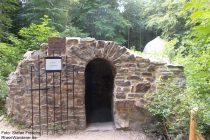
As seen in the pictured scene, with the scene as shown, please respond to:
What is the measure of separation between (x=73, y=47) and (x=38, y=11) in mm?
7913

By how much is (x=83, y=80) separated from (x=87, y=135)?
109 cm

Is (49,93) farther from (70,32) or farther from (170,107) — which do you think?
(70,32)

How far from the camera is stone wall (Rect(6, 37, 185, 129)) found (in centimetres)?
543

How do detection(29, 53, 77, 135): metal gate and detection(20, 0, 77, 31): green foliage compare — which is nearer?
detection(29, 53, 77, 135): metal gate

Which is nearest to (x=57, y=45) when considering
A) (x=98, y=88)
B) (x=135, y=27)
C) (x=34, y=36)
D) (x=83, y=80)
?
(x=83, y=80)

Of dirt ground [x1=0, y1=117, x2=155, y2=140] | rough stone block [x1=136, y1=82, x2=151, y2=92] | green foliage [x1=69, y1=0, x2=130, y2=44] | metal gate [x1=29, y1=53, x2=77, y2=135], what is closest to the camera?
dirt ground [x1=0, y1=117, x2=155, y2=140]

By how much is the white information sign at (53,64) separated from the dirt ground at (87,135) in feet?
4.27

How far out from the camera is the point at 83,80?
549 centimetres

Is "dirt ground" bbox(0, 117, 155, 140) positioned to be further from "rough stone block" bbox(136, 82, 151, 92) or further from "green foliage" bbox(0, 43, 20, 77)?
"green foliage" bbox(0, 43, 20, 77)

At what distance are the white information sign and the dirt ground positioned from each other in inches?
51.2

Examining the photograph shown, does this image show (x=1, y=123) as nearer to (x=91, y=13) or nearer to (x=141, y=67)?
(x=141, y=67)

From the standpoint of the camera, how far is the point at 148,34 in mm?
18641

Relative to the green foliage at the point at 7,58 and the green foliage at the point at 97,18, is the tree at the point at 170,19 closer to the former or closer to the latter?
the green foliage at the point at 97,18

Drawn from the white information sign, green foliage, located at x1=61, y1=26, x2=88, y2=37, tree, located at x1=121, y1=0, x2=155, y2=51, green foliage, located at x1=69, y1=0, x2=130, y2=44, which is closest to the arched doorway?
the white information sign
